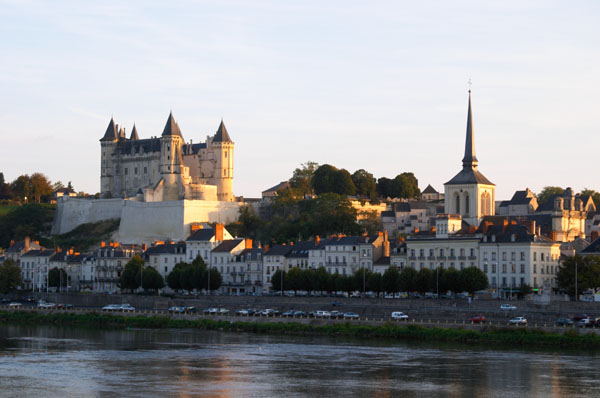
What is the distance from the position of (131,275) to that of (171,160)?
33162 mm

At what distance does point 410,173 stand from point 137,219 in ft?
106

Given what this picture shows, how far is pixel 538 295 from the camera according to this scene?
6325cm

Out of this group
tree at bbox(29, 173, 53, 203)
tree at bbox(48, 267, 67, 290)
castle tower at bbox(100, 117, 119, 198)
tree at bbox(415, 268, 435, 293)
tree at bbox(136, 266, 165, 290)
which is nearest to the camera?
tree at bbox(415, 268, 435, 293)

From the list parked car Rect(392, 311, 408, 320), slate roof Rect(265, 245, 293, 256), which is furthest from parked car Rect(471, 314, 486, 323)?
slate roof Rect(265, 245, 293, 256)

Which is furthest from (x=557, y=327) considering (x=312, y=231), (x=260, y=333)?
(x=312, y=231)

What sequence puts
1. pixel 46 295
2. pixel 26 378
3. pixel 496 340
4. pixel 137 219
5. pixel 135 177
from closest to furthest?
pixel 26 378 < pixel 496 340 < pixel 46 295 < pixel 137 219 < pixel 135 177

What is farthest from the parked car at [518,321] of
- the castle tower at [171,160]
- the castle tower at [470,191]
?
the castle tower at [171,160]

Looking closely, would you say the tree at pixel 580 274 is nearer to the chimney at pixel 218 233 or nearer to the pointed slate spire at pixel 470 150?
the pointed slate spire at pixel 470 150

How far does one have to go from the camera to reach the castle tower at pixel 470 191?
8375 cm

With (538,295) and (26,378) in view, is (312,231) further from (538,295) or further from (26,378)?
(26,378)

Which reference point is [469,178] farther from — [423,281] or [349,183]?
[349,183]

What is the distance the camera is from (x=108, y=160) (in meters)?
124

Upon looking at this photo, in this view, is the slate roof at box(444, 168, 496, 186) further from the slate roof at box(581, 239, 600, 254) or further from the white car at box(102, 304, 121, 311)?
the white car at box(102, 304, 121, 311)

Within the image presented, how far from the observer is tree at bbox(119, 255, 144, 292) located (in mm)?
83812
